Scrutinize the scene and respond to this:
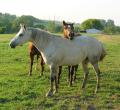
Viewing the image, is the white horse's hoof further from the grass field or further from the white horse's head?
the white horse's head

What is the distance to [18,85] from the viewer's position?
11000 millimetres

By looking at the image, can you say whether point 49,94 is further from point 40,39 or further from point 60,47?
point 40,39

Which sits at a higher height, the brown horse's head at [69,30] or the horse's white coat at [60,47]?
the brown horse's head at [69,30]

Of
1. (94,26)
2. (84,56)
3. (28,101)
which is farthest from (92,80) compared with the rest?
(94,26)

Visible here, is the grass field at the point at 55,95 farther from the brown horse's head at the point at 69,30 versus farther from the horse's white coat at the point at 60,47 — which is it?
the brown horse's head at the point at 69,30

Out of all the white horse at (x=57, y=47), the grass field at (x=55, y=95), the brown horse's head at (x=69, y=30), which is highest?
the brown horse's head at (x=69, y=30)

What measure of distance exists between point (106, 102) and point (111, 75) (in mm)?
4536

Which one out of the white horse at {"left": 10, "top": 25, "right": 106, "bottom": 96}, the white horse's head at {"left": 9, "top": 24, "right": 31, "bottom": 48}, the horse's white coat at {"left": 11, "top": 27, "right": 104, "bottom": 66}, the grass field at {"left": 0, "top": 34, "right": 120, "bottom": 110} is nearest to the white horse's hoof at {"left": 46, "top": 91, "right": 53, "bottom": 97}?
the white horse at {"left": 10, "top": 25, "right": 106, "bottom": 96}

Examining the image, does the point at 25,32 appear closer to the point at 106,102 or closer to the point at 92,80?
the point at 106,102

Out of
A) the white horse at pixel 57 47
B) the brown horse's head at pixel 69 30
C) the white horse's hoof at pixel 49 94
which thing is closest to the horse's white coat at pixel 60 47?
the white horse at pixel 57 47

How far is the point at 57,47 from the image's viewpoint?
9.67m

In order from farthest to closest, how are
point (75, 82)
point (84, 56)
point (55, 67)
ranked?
point (75, 82) → point (84, 56) → point (55, 67)

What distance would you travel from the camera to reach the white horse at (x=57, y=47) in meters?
9.34

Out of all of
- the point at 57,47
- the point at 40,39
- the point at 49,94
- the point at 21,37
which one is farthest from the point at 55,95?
the point at 21,37
